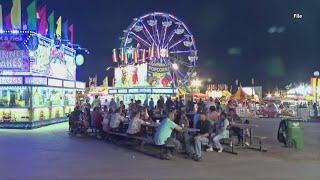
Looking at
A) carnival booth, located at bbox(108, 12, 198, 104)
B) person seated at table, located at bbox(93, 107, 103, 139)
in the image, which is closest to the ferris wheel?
carnival booth, located at bbox(108, 12, 198, 104)

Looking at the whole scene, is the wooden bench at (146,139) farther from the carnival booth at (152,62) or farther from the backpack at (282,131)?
the carnival booth at (152,62)

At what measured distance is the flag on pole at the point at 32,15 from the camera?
94.3ft

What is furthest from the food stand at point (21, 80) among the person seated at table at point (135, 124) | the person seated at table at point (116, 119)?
the person seated at table at point (135, 124)

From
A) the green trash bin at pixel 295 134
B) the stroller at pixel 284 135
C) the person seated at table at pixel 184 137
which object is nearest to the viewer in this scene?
the person seated at table at pixel 184 137

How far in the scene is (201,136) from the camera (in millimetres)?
15203

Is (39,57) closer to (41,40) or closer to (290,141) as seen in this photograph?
(41,40)

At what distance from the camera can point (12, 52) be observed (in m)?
27.9

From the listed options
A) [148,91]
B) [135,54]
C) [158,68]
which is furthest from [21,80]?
[135,54]

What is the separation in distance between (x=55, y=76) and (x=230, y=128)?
666 inches

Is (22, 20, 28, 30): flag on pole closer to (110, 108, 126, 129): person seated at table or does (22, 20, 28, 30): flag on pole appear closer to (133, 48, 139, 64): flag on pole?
(110, 108, 126, 129): person seated at table

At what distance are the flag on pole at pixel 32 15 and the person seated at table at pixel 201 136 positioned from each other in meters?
15.0

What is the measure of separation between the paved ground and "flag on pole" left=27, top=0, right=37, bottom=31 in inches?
469

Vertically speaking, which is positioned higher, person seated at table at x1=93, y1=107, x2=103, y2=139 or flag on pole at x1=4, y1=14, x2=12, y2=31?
flag on pole at x1=4, y1=14, x2=12, y2=31

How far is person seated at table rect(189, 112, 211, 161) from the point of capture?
14.3 meters
